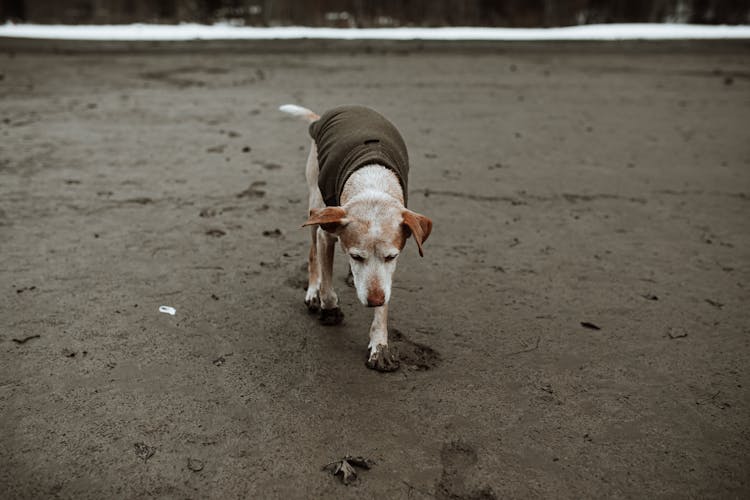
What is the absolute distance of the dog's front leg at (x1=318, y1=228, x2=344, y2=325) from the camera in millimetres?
3463

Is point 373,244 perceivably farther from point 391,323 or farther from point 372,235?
point 391,323

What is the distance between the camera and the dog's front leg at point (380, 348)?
3.19 meters

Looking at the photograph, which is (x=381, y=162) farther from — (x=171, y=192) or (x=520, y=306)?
(x=171, y=192)

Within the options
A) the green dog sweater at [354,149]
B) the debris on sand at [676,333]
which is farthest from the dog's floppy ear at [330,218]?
the debris on sand at [676,333]

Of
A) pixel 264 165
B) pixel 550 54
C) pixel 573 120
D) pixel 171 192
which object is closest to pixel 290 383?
pixel 171 192

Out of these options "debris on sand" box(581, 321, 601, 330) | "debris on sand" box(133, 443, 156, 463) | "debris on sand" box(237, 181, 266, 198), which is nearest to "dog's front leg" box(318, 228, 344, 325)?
"debris on sand" box(133, 443, 156, 463)

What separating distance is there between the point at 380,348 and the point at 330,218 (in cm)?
82

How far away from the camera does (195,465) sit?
251 centimetres

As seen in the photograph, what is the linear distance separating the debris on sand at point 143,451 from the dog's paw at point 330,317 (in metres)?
1.30

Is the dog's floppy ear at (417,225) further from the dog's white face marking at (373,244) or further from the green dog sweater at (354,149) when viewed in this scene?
the green dog sweater at (354,149)

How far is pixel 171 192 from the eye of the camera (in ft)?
18.2

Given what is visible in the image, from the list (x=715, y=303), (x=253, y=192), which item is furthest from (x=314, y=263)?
(x=715, y=303)

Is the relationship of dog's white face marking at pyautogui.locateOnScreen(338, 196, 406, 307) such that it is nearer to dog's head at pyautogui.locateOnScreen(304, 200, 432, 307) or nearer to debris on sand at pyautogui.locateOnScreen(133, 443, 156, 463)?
dog's head at pyautogui.locateOnScreen(304, 200, 432, 307)

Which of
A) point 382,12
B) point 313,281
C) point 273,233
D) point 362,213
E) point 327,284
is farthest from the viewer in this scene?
point 382,12
